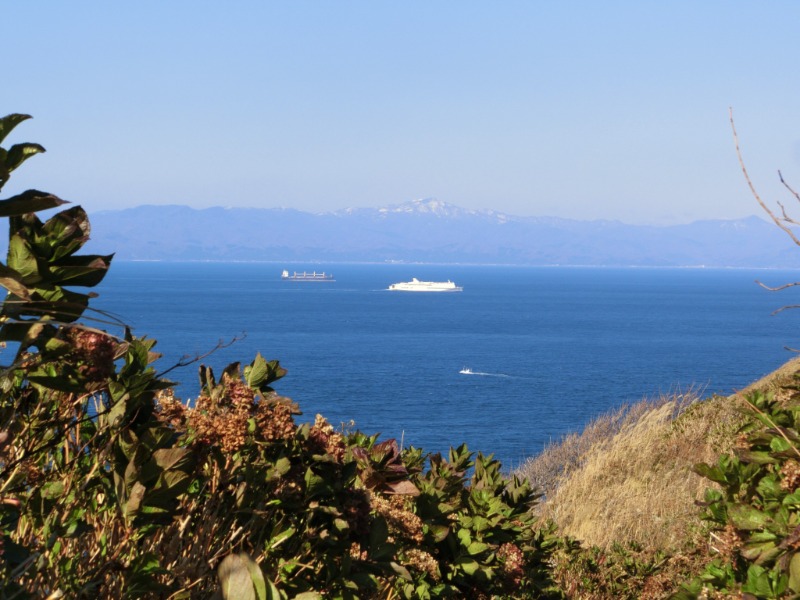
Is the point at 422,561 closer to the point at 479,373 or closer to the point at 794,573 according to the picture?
the point at 794,573

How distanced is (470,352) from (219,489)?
231 feet

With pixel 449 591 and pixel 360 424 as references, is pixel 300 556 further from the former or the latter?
pixel 360 424

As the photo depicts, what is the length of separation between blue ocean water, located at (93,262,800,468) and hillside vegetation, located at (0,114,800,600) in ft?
20.7

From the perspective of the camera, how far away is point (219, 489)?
8.23 feet

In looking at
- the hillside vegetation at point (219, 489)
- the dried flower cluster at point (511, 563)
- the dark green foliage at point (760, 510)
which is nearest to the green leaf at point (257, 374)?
the hillside vegetation at point (219, 489)

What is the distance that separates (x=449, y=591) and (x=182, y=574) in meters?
1.50

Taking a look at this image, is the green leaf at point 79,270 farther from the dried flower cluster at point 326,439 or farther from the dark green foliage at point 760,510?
the dark green foliage at point 760,510

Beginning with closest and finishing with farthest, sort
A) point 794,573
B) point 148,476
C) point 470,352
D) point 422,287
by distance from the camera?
point 148,476 → point 794,573 → point 470,352 → point 422,287

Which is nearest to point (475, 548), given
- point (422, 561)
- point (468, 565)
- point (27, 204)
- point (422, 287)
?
point (468, 565)

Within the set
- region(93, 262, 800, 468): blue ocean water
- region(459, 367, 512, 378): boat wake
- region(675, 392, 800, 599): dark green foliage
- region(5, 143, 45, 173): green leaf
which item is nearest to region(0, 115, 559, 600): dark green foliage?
region(5, 143, 45, 173): green leaf

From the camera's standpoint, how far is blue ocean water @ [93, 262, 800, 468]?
1668 inches

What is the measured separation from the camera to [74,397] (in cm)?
241

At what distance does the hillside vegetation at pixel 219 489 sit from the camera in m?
1.80

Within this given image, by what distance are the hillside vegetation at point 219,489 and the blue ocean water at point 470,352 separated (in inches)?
248
